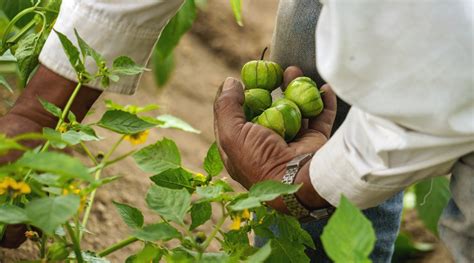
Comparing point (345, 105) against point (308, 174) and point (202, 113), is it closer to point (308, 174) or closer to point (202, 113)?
point (308, 174)

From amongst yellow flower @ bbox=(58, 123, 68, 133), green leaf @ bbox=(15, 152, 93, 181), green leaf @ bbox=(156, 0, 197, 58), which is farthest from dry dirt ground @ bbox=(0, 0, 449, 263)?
green leaf @ bbox=(15, 152, 93, 181)

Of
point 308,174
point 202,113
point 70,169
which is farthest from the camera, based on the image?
point 202,113

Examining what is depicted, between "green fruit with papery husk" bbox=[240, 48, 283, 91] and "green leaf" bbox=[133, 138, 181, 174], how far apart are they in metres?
0.20

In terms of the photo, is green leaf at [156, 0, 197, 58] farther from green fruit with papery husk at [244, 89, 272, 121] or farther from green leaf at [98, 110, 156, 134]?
green leaf at [98, 110, 156, 134]

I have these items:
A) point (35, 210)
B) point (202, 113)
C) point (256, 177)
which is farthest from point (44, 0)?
point (202, 113)

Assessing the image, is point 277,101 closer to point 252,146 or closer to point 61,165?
point 252,146

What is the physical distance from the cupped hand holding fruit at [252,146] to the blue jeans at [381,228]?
0.34 m

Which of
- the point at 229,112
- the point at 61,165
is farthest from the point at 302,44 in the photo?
the point at 61,165

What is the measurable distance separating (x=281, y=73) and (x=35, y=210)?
57 cm

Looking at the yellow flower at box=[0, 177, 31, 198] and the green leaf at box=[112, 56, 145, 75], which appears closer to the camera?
the yellow flower at box=[0, 177, 31, 198]

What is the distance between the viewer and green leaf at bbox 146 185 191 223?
109 cm

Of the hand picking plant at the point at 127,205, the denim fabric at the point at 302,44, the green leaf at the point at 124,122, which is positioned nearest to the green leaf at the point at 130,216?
the hand picking plant at the point at 127,205

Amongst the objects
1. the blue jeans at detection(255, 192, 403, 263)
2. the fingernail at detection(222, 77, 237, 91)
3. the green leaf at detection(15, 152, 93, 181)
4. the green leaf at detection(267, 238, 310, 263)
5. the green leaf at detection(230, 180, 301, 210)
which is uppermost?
the green leaf at detection(15, 152, 93, 181)

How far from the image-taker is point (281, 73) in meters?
1.45
